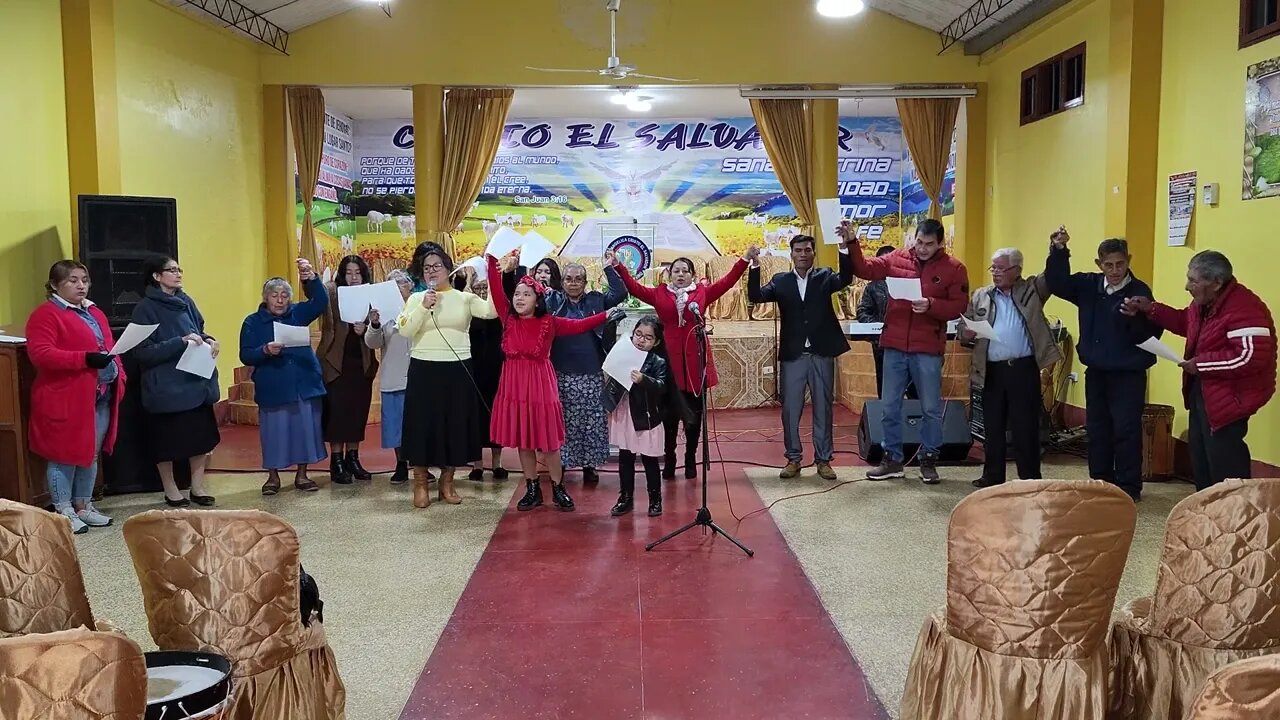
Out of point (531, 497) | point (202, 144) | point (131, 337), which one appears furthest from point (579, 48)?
point (131, 337)

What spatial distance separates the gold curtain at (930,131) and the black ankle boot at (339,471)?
6.80m

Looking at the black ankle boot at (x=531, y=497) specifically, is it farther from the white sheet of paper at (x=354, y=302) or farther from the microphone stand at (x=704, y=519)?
the white sheet of paper at (x=354, y=302)

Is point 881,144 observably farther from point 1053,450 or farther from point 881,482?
point 881,482

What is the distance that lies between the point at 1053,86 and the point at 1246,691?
316 inches

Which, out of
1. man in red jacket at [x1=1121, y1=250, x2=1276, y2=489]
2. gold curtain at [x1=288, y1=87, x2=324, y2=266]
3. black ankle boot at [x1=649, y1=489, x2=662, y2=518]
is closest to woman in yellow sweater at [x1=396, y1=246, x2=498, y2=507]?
black ankle boot at [x1=649, y1=489, x2=662, y2=518]

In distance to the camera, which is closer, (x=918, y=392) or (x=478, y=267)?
(x=478, y=267)

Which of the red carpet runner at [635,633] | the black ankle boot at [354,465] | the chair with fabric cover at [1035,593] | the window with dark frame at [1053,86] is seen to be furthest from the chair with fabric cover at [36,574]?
the window with dark frame at [1053,86]

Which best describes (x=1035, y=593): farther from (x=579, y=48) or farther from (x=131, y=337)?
(x=579, y=48)

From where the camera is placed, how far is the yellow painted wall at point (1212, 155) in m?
5.53

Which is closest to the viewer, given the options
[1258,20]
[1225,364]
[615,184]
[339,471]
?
[1225,364]

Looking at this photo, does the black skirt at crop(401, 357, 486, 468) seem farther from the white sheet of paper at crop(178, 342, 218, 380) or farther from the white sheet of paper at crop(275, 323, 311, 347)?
the white sheet of paper at crop(178, 342, 218, 380)

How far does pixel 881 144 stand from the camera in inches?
527

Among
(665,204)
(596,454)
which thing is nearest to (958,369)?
(596,454)

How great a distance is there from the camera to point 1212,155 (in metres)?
6.05
